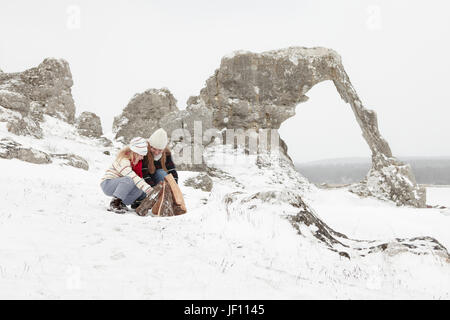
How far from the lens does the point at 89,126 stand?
77.3 ft

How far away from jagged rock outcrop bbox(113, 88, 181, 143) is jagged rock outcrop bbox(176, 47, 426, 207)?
5.96 m

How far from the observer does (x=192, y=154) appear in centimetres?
1644

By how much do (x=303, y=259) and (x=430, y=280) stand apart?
4.40 feet

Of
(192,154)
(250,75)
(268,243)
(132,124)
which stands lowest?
(268,243)

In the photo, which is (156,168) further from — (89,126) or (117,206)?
(89,126)

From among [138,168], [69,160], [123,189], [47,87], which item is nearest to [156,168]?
[138,168]

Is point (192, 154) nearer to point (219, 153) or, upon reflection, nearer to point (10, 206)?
point (219, 153)

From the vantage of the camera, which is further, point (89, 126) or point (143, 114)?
point (143, 114)

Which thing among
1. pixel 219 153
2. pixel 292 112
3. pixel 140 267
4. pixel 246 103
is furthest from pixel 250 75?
pixel 140 267

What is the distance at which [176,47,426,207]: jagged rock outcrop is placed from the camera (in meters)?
19.0

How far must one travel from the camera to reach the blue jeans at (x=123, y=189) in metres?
5.35

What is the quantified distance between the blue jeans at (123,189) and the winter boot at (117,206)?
7cm

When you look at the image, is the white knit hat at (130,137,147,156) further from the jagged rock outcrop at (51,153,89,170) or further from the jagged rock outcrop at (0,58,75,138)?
the jagged rock outcrop at (0,58,75,138)

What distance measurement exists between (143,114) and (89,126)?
407 cm
